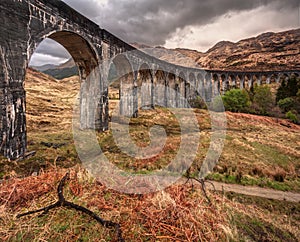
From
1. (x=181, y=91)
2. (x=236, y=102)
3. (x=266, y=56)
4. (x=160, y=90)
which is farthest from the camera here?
(x=266, y=56)

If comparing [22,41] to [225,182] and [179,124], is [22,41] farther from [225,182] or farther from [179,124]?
[179,124]

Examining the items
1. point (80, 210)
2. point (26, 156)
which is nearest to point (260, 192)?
point (80, 210)

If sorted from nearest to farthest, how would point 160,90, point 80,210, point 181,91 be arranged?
point 80,210, point 160,90, point 181,91

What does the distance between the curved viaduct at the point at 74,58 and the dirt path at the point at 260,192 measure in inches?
270

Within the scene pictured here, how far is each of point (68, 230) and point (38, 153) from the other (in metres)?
6.97

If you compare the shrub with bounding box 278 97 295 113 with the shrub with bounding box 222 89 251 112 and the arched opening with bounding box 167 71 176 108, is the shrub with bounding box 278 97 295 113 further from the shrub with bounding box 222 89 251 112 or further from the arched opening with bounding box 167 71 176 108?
the arched opening with bounding box 167 71 176 108

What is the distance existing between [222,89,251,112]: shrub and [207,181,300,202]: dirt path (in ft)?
77.2

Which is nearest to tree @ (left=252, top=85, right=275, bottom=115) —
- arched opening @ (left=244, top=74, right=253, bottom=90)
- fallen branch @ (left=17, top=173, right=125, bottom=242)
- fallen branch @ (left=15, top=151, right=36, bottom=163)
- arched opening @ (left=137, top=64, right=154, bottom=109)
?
arched opening @ (left=137, top=64, right=154, bottom=109)

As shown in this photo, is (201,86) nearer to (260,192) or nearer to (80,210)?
(260,192)

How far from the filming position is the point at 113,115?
1647 cm

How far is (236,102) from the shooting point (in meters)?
29.0

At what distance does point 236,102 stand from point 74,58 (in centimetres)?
2446

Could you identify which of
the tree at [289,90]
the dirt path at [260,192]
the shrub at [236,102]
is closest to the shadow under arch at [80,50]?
the dirt path at [260,192]

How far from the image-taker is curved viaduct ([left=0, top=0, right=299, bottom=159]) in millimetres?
6410
